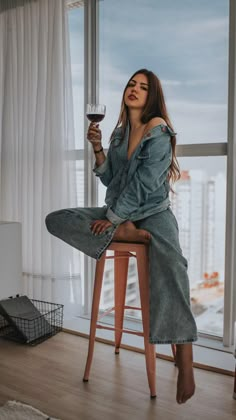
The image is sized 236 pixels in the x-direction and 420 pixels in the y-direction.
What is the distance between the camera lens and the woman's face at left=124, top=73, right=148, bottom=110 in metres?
2.16

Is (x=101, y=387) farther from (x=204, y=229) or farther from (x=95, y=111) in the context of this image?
(x=95, y=111)

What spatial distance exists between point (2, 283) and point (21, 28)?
5.65 feet

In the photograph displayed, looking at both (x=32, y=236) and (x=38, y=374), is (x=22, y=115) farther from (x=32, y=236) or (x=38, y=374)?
(x=38, y=374)

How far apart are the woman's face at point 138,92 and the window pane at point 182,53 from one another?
0.54 metres

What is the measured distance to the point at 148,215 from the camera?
2.09 metres

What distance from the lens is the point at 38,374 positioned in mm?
2248

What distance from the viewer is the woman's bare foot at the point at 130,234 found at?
203 cm

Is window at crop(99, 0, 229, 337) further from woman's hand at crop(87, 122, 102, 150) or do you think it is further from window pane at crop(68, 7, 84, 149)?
woman's hand at crop(87, 122, 102, 150)

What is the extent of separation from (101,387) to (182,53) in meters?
1.80

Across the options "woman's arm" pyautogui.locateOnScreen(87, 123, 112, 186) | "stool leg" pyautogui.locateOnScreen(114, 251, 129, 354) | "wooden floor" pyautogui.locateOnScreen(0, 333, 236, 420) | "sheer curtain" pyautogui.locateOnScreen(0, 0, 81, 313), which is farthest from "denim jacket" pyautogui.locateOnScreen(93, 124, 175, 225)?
"sheer curtain" pyautogui.locateOnScreen(0, 0, 81, 313)

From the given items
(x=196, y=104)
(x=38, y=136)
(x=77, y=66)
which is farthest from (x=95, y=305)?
(x=77, y=66)

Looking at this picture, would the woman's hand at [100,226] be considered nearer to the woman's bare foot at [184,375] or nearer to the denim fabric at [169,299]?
the denim fabric at [169,299]

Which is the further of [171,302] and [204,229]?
[204,229]

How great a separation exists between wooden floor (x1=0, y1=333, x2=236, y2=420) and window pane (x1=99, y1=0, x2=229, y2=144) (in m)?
1.24
